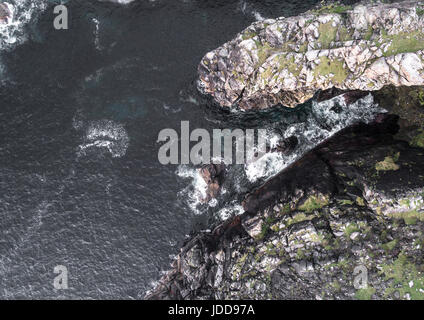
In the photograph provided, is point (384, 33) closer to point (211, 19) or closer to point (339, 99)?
point (339, 99)

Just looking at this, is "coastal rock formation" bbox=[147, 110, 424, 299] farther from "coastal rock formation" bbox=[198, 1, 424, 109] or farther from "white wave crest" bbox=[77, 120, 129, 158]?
"white wave crest" bbox=[77, 120, 129, 158]

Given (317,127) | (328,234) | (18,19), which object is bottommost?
(328,234)

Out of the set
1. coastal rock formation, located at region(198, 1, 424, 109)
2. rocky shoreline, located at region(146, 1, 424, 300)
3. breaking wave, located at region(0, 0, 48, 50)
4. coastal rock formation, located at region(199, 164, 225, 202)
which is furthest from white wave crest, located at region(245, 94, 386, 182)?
breaking wave, located at region(0, 0, 48, 50)

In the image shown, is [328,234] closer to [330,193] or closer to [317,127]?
[330,193]

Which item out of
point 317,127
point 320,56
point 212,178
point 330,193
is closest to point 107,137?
point 212,178

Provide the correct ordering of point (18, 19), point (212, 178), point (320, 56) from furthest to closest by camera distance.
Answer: point (18, 19) → point (212, 178) → point (320, 56)
